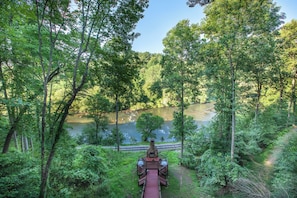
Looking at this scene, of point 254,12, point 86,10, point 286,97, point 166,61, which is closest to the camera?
point 86,10

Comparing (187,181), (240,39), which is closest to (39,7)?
(240,39)

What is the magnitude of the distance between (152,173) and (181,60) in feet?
22.3

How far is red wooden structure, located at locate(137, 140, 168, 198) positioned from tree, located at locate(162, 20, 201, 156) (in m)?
4.12

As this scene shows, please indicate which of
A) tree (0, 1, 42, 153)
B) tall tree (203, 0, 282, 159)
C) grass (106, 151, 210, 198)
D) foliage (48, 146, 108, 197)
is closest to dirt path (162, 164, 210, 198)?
grass (106, 151, 210, 198)

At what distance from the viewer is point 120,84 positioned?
17.4 feet

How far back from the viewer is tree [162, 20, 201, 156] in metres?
10.7

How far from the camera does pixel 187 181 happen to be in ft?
34.5

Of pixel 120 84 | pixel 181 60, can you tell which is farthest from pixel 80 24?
pixel 181 60

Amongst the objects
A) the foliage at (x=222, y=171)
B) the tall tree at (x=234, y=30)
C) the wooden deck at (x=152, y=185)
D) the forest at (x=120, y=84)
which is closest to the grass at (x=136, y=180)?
the forest at (x=120, y=84)

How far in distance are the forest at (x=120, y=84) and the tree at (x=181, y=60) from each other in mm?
61

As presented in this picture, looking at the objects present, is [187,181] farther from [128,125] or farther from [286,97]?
[128,125]

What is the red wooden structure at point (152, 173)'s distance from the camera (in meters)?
8.71

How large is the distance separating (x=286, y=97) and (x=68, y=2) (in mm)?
18474

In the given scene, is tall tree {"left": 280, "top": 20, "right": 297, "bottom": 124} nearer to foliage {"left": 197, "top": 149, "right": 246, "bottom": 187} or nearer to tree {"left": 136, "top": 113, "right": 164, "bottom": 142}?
foliage {"left": 197, "top": 149, "right": 246, "bottom": 187}
